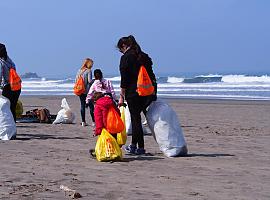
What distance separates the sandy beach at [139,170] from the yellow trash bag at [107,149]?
11cm

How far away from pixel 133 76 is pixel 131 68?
0.12 metres

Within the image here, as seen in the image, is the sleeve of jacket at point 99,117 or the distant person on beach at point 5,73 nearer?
the sleeve of jacket at point 99,117

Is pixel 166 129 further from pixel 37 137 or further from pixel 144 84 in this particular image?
pixel 37 137

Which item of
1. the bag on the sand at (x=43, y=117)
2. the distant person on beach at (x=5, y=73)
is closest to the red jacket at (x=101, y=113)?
the distant person on beach at (x=5, y=73)

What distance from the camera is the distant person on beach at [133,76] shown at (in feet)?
27.0

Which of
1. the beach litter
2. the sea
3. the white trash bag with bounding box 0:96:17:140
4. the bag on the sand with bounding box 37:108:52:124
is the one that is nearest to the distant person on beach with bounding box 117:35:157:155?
the white trash bag with bounding box 0:96:17:140

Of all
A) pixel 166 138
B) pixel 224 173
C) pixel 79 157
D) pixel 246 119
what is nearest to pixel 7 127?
pixel 79 157

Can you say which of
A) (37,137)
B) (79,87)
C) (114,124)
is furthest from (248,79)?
(114,124)

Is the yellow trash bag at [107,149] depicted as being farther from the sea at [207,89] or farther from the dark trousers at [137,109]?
the sea at [207,89]

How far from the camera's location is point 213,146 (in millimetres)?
9742

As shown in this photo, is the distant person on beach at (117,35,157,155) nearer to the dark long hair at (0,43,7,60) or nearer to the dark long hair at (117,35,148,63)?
the dark long hair at (117,35,148,63)

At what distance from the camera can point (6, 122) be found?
1008 centimetres

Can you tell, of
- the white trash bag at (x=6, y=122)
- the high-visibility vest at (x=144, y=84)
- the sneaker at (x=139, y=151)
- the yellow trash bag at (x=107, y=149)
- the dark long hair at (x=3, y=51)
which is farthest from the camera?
the dark long hair at (x=3, y=51)

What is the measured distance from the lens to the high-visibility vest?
8.07 meters
